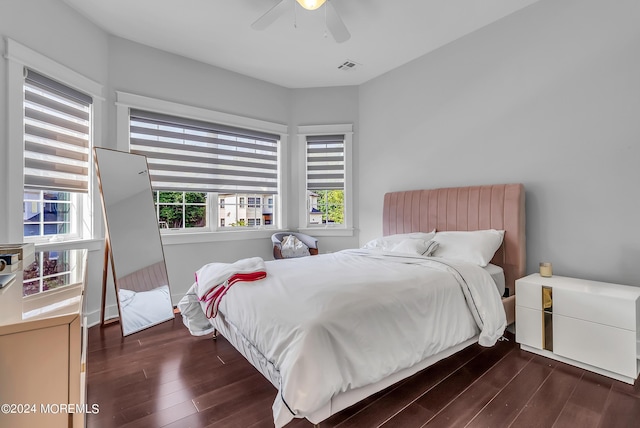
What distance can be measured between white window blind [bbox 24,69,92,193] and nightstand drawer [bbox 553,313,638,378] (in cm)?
432

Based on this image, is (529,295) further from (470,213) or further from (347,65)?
(347,65)

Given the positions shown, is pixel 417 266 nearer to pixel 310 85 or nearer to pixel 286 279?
pixel 286 279

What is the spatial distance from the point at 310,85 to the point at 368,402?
413cm

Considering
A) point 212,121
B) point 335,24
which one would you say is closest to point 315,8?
point 335,24

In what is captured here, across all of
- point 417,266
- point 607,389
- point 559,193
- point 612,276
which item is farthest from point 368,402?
point 559,193

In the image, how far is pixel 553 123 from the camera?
2.63m

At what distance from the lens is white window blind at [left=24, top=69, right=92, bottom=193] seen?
8.09ft

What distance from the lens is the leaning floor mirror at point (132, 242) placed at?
281cm

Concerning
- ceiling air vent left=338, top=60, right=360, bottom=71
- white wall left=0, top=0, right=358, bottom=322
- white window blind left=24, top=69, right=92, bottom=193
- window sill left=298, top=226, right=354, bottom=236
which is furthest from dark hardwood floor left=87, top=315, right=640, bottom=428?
ceiling air vent left=338, top=60, right=360, bottom=71

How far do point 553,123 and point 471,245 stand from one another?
1.30 meters

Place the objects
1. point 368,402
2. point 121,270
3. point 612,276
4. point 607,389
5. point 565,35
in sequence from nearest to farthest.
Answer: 1. point 368,402
2. point 607,389
3. point 612,276
4. point 565,35
5. point 121,270

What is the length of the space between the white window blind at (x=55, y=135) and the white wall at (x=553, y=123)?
370 cm

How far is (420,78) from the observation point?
3703 mm

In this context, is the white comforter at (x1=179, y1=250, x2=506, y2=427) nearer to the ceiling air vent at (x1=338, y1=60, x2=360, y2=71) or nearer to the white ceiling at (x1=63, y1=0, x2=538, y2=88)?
the white ceiling at (x1=63, y1=0, x2=538, y2=88)
